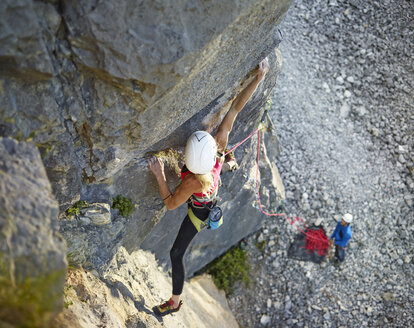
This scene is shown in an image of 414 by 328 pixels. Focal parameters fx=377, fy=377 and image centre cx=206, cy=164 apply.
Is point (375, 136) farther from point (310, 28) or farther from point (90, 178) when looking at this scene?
point (90, 178)

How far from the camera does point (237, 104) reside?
5465 millimetres

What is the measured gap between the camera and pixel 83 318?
4016 millimetres

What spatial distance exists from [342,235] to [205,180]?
5.06 m

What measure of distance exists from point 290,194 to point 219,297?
119 inches

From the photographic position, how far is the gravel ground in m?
8.55

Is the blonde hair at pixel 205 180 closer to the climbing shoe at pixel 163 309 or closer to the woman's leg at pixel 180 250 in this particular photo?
the woman's leg at pixel 180 250

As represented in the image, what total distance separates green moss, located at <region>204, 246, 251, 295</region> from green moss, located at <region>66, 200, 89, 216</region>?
513cm

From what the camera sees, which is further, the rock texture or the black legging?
the black legging

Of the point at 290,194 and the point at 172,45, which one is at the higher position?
the point at 172,45

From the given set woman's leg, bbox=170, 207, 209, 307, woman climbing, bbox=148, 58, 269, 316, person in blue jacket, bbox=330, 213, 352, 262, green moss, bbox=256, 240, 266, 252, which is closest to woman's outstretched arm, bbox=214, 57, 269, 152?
woman climbing, bbox=148, 58, 269, 316

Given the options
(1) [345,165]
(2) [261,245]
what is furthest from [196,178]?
(1) [345,165]

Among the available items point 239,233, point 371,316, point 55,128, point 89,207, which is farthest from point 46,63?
point 371,316

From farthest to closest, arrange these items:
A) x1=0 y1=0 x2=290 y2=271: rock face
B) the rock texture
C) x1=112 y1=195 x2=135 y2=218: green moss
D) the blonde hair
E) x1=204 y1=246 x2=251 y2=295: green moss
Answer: x1=204 y1=246 x2=251 y2=295: green moss
x1=112 y1=195 x2=135 y2=218: green moss
the blonde hair
the rock texture
x1=0 y1=0 x2=290 y2=271: rock face

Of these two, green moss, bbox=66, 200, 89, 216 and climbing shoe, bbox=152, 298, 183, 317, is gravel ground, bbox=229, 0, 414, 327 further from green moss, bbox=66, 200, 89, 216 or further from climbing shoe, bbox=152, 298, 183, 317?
green moss, bbox=66, 200, 89, 216
